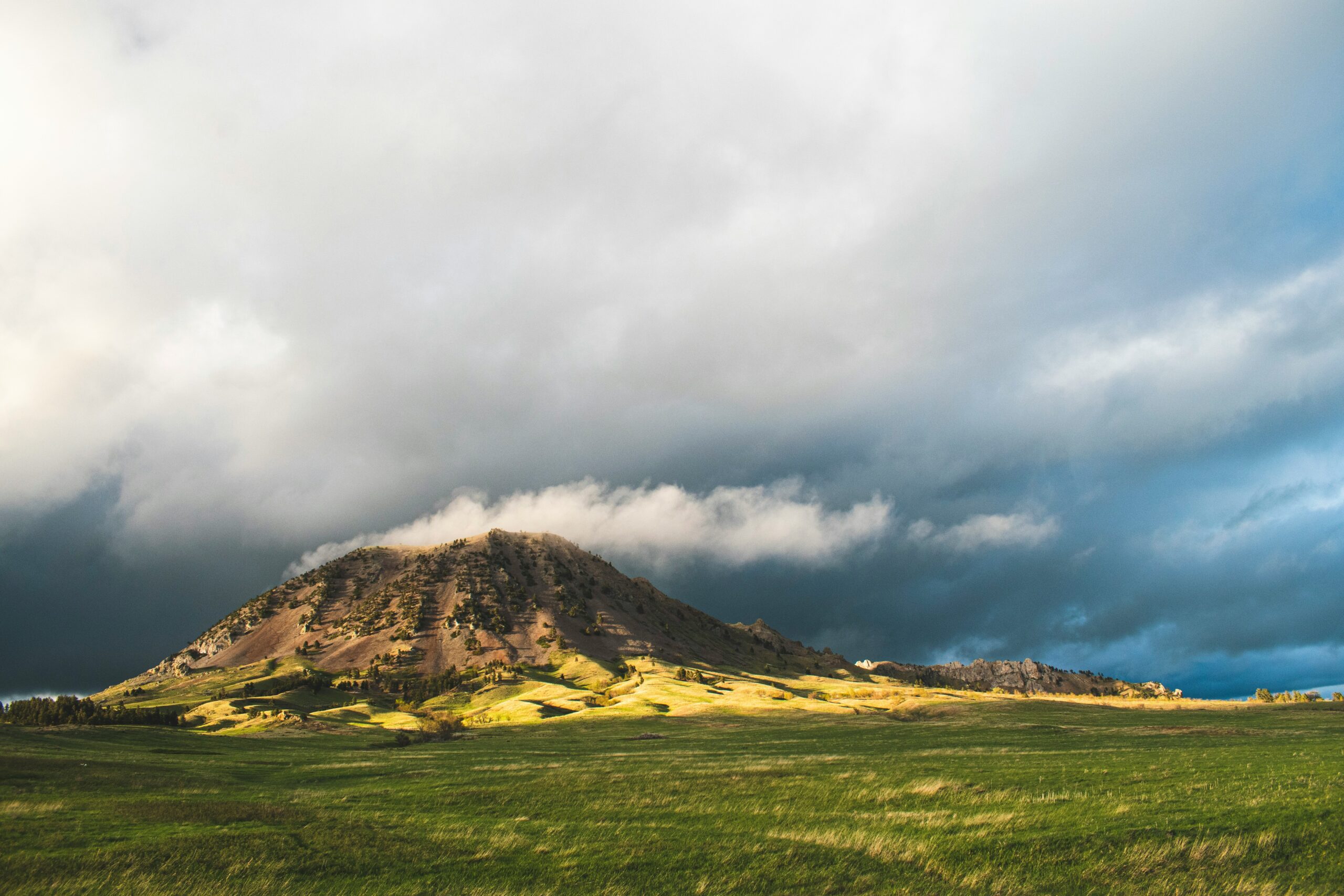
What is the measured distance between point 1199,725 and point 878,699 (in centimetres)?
7548

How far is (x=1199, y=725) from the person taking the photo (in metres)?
71.6

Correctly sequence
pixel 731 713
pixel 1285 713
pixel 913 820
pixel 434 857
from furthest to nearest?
→ pixel 731 713, pixel 1285 713, pixel 913 820, pixel 434 857

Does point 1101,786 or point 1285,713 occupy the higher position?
point 1101,786

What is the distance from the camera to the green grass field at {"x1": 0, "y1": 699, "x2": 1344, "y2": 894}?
19.9 metres

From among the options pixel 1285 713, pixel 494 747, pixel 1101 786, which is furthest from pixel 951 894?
pixel 1285 713

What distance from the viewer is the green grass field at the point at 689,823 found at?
65.2ft

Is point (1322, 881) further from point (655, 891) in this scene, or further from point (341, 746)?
point (341, 746)

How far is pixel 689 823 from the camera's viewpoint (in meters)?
27.2

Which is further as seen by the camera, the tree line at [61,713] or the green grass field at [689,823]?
the tree line at [61,713]

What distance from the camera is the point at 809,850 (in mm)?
22406

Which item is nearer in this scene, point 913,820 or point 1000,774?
point 913,820

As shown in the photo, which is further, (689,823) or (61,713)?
(61,713)

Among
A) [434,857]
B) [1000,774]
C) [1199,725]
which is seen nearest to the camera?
[434,857]

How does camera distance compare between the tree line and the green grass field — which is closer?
the green grass field
